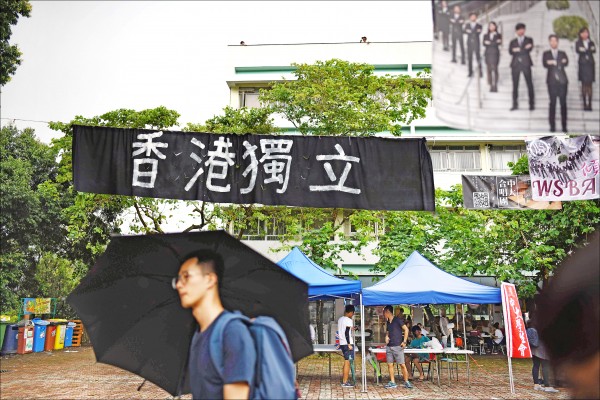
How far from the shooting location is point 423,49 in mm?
27656

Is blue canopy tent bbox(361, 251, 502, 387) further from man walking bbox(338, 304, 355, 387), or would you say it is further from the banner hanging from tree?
the banner hanging from tree

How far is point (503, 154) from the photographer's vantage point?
28.1m

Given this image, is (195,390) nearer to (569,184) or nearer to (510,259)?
(569,184)

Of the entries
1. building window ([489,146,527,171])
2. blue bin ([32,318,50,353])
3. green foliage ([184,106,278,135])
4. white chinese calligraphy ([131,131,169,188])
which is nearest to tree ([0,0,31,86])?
green foliage ([184,106,278,135])

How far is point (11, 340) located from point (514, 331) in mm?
17276

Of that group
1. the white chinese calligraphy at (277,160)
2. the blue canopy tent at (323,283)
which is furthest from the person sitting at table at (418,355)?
the white chinese calligraphy at (277,160)

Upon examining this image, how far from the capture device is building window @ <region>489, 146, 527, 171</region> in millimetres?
28031

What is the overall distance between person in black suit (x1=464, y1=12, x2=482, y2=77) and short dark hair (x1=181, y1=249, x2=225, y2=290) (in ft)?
6.64

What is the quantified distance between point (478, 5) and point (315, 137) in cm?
262

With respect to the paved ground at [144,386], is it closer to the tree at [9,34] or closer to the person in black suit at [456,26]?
the person in black suit at [456,26]

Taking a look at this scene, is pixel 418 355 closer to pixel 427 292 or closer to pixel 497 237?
pixel 427 292

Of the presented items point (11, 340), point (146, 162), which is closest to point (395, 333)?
point (146, 162)

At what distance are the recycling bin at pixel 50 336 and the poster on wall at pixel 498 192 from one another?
1840cm

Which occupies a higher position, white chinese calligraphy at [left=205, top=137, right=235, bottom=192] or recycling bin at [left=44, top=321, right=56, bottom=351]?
white chinese calligraphy at [left=205, top=137, right=235, bottom=192]
